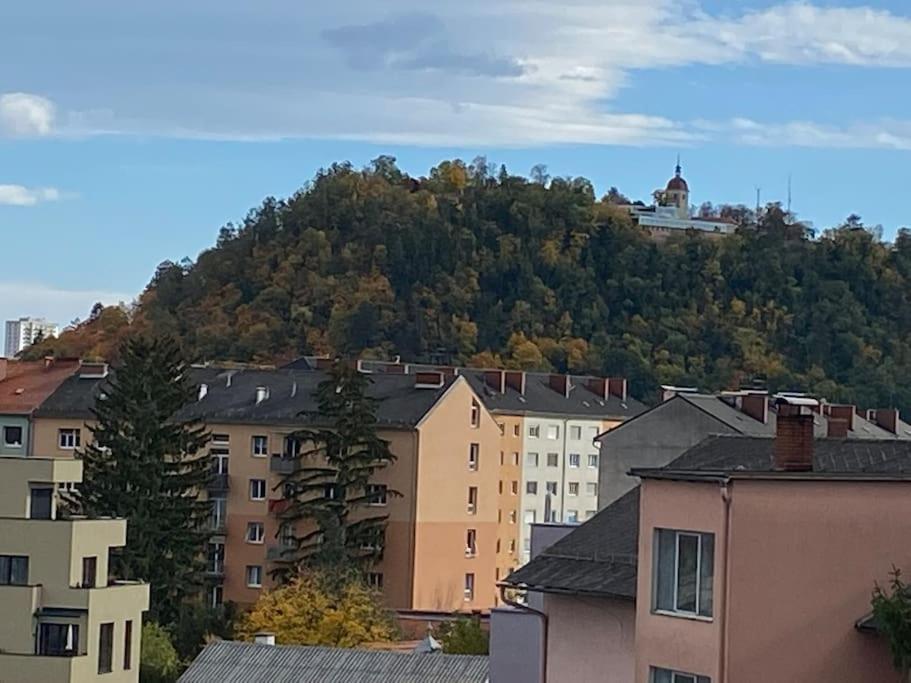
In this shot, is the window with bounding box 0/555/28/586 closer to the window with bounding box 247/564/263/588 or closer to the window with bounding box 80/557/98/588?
the window with bounding box 80/557/98/588

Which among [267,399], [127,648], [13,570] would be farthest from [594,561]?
[267,399]

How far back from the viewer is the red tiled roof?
9381 cm

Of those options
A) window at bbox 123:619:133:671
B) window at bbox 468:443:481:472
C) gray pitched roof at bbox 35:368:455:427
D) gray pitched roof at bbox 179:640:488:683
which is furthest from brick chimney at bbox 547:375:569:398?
gray pitched roof at bbox 179:640:488:683

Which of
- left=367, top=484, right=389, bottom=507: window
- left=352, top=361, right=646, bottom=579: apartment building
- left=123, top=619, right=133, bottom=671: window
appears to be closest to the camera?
left=123, top=619, right=133, bottom=671: window

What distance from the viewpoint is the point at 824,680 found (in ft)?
67.2

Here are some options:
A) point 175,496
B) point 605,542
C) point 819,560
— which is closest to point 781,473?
Result: point 819,560

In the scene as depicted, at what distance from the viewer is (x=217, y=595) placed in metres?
86.7

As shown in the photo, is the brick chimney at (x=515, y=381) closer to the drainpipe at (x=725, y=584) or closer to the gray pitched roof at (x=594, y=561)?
the gray pitched roof at (x=594, y=561)

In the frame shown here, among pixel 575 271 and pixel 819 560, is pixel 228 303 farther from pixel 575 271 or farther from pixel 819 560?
pixel 819 560

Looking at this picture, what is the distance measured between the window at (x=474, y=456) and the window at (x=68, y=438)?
17.5 meters

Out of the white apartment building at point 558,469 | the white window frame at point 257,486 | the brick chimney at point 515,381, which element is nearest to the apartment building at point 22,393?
the white window frame at point 257,486

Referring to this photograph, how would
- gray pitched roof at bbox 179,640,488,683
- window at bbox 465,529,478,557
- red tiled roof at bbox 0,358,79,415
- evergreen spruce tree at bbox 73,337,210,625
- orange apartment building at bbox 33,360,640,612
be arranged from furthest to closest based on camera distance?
Answer: 1. red tiled roof at bbox 0,358,79,415
2. window at bbox 465,529,478,557
3. orange apartment building at bbox 33,360,640,612
4. evergreen spruce tree at bbox 73,337,210,625
5. gray pitched roof at bbox 179,640,488,683

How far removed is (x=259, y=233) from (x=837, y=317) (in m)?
47.9

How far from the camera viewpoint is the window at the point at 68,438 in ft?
303
